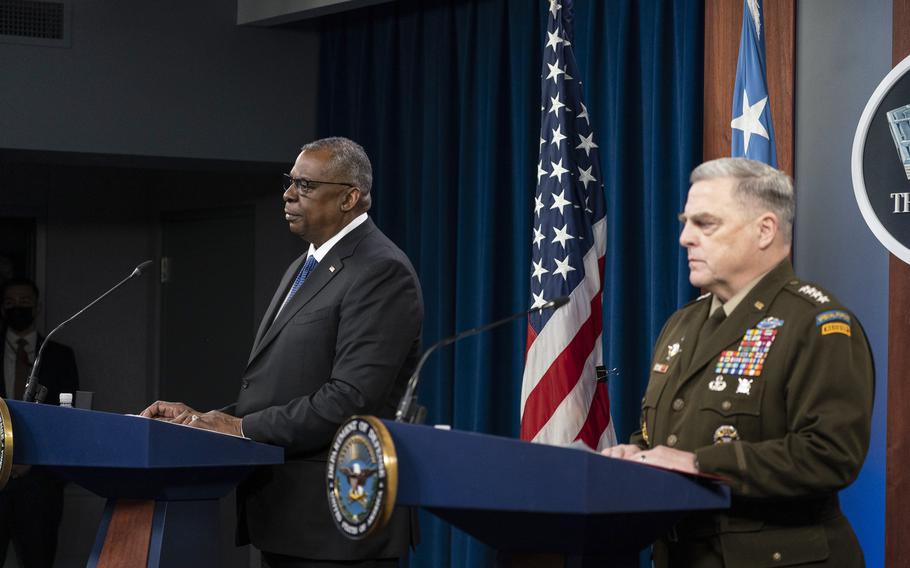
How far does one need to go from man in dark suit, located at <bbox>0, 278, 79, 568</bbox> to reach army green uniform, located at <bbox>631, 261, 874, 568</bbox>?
191 inches

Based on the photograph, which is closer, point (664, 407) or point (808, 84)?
point (664, 407)

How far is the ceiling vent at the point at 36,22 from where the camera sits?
18.7ft

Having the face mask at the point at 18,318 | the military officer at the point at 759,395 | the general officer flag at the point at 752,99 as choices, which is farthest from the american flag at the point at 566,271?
the face mask at the point at 18,318

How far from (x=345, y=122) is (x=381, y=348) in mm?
3574

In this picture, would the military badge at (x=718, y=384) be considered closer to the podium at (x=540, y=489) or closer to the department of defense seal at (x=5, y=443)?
the podium at (x=540, y=489)

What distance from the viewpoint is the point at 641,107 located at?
474 cm

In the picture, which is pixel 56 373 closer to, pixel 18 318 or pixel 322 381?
pixel 18 318


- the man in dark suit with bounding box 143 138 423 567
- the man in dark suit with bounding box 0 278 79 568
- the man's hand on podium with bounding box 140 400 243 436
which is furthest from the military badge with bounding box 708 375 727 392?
the man in dark suit with bounding box 0 278 79 568

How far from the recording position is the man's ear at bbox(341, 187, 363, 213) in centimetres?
307

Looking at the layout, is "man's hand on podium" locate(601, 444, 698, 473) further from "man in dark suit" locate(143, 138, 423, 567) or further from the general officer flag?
the general officer flag

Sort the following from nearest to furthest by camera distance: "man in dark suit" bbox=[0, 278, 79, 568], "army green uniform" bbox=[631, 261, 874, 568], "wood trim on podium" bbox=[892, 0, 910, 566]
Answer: "army green uniform" bbox=[631, 261, 874, 568] → "wood trim on podium" bbox=[892, 0, 910, 566] → "man in dark suit" bbox=[0, 278, 79, 568]

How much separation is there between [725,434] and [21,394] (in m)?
5.30

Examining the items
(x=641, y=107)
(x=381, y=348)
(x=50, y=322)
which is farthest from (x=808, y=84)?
(x=50, y=322)

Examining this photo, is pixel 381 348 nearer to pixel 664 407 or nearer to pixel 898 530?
pixel 664 407
